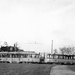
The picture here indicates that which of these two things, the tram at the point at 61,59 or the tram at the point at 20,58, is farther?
the tram at the point at 20,58

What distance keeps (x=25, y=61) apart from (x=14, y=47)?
41.6 meters

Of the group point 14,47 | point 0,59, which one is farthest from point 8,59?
point 14,47

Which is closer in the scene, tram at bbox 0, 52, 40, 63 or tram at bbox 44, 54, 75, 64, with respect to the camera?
tram at bbox 44, 54, 75, 64

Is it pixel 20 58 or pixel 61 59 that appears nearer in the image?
pixel 61 59

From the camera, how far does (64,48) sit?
4198 inches

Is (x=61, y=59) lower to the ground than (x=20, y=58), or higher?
lower

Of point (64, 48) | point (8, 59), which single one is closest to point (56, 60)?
point (8, 59)

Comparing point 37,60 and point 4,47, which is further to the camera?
point 4,47

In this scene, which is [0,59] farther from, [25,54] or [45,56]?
[45,56]

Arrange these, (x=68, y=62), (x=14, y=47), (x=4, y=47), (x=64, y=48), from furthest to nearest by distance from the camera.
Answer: (x=64, y=48)
(x=14, y=47)
(x=4, y=47)
(x=68, y=62)

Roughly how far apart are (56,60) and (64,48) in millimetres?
62052

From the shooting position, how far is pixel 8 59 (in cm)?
4653

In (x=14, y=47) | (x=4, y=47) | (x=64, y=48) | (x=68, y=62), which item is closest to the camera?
(x=68, y=62)

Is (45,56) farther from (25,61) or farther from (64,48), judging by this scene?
(64,48)
